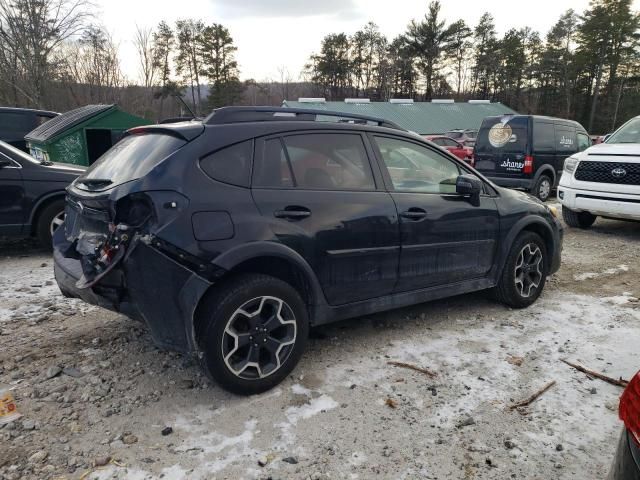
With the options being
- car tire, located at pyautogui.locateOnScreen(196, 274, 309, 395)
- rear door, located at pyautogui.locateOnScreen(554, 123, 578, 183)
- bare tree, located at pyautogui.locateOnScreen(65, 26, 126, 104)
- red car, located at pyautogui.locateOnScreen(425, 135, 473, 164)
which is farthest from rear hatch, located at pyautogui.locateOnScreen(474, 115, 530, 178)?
bare tree, located at pyautogui.locateOnScreen(65, 26, 126, 104)

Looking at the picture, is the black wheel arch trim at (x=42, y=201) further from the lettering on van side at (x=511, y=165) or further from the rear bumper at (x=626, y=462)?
the lettering on van side at (x=511, y=165)

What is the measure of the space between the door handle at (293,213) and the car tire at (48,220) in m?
4.19

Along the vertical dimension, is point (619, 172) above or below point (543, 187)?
above

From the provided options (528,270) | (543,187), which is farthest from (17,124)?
(543,187)

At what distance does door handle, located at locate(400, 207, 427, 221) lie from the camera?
3.54 metres

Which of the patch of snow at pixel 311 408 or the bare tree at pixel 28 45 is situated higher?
the bare tree at pixel 28 45

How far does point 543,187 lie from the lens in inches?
432

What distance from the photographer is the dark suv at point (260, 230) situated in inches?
105

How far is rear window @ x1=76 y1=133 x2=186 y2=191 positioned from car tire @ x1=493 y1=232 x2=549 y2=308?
10.1ft

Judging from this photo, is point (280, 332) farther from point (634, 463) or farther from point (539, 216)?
point (539, 216)

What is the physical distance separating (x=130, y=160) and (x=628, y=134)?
8.09m

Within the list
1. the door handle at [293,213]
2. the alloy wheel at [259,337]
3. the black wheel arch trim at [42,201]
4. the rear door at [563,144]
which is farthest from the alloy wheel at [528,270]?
the rear door at [563,144]

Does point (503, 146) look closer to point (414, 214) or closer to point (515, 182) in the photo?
point (515, 182)

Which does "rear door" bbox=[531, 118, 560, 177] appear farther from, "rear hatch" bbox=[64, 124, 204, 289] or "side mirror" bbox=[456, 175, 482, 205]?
"rear hatch" bbox=[64, 124, 204, 289]
